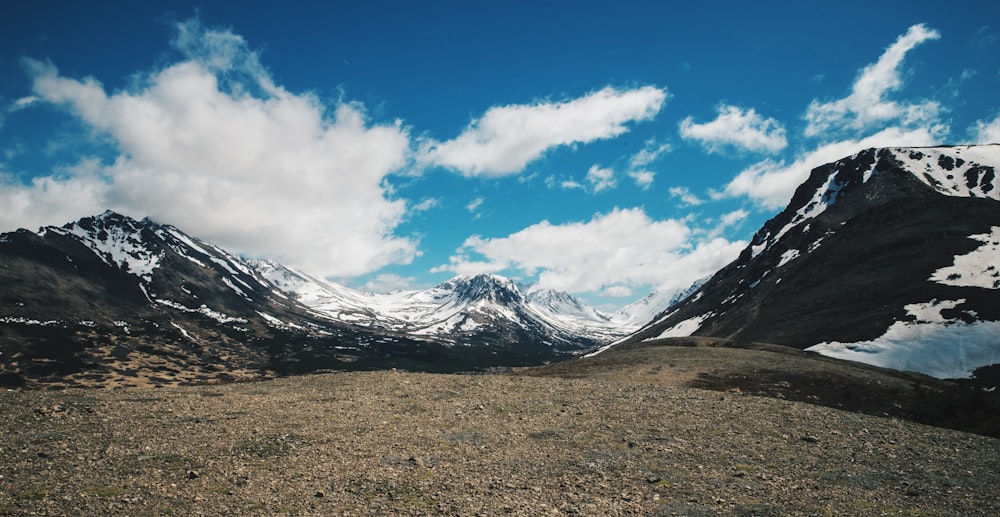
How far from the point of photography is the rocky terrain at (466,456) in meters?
14.0

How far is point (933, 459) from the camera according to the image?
1995 centimetres

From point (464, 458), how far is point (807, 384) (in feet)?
117

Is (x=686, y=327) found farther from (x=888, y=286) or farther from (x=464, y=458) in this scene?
(x=464, y=458)

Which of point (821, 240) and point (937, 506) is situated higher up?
point (821, 240)

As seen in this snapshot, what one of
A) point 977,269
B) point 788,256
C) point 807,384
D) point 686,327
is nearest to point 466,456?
point 807,384

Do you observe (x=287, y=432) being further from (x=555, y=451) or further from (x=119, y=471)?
(x=555, y=451)

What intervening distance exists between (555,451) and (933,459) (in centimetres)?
1577

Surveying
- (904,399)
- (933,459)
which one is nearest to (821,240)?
(904,399)

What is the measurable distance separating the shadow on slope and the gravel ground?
32.5 ft

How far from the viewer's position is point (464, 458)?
1811 cm

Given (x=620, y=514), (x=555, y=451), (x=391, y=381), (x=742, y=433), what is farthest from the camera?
(x=391, y=381)

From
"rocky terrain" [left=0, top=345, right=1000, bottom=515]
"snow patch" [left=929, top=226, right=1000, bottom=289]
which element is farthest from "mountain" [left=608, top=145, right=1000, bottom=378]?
A: "rocky terrain" [left=0, top=345, right=1000, bottom=515]

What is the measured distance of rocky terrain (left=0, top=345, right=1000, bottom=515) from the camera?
14.0m

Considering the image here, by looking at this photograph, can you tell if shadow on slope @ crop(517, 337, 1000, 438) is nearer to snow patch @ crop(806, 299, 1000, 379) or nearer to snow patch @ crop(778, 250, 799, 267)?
snow patch @ crop(806, 299, 1000, 379)
